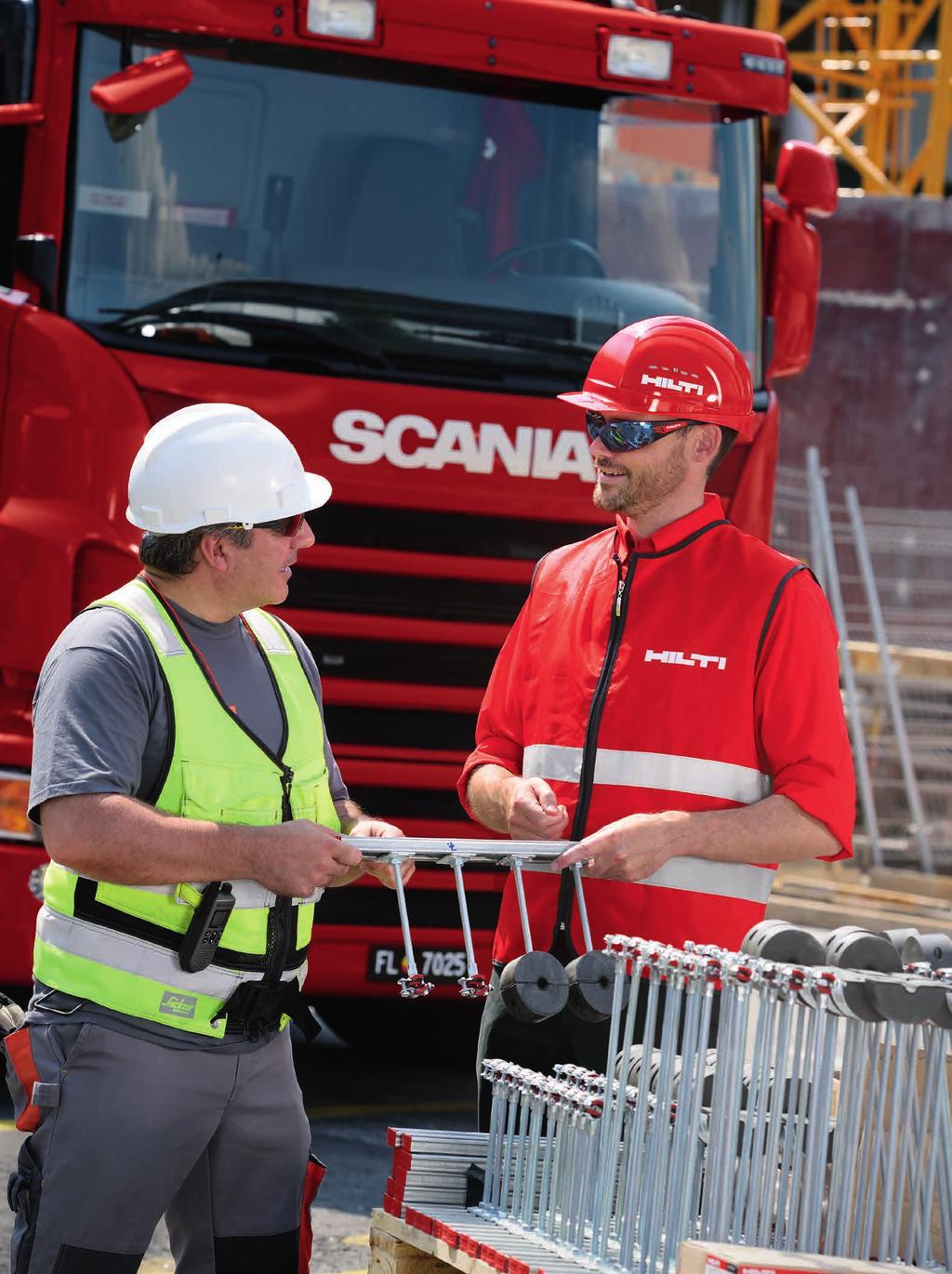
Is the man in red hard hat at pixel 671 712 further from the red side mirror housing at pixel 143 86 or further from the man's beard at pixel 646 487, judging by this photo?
the red side mirror housing at pixel 143 86

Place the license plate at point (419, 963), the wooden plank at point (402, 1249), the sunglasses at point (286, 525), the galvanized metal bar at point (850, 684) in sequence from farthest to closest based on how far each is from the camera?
the galvanized metal bar at point (850, 684), the license plate at point (419, 963), the sunglasses at point (286, 525), the wooden plank at point (402, 1249)

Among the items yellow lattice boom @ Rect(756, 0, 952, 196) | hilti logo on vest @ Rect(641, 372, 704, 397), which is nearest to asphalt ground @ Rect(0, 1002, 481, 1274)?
hilti logo on vest @ Rect(641, 372, 704, 397)

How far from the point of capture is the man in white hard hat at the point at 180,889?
316 cm

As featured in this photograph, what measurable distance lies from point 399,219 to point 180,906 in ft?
12.1

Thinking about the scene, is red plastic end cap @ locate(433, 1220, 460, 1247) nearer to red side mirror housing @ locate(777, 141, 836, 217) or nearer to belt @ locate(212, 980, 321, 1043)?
belt @ locate(212, 980, 321, 1043)

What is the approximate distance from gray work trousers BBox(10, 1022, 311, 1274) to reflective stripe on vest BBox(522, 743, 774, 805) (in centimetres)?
79

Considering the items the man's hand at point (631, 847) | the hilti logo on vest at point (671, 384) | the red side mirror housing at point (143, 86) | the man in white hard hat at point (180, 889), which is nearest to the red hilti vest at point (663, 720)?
the man's hand at point (631, 847)

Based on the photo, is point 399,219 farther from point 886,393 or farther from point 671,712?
point 886,393

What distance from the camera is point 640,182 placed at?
6.87 meters

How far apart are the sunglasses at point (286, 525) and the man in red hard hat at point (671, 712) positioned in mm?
596

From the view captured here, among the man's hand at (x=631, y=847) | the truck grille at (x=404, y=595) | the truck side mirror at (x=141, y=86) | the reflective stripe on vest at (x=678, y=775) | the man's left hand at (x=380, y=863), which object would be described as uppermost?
the truck side mirror at (x=141, y=86)

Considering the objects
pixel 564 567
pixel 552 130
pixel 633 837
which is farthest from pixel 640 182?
pixel 633 837

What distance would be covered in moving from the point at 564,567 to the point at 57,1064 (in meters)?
1.37

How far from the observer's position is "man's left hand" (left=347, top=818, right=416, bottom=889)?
3410 mm
